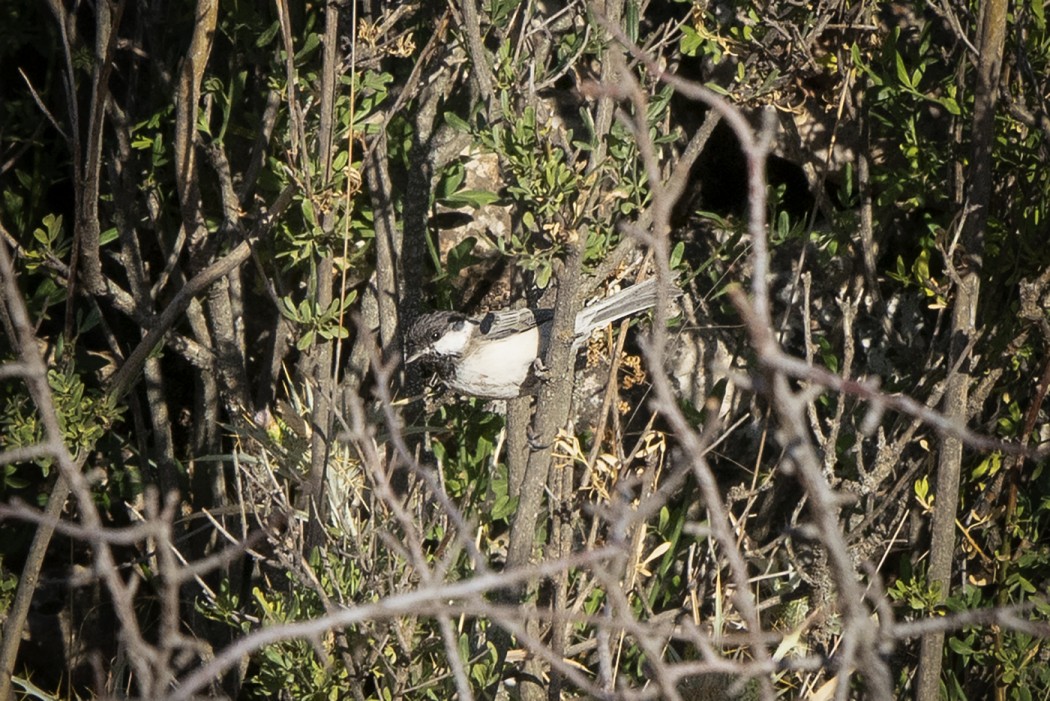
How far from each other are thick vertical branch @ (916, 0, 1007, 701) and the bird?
3.11 feet

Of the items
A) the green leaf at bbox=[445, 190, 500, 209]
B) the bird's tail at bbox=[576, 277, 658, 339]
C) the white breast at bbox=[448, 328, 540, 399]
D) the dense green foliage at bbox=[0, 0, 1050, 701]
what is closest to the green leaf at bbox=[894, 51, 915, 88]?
the dense green foliage at bbox=[0, 0, 1050, 701]

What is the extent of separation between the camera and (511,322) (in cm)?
388

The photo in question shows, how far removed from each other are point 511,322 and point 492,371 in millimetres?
249

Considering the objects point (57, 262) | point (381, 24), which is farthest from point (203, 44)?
point (57, 262)

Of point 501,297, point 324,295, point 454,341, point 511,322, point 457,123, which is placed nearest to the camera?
point 457,123

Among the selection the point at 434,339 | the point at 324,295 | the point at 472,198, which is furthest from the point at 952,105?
the point at 324,295

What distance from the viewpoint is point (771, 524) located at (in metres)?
4.27

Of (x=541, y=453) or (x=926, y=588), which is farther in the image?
(x=926, y=588)

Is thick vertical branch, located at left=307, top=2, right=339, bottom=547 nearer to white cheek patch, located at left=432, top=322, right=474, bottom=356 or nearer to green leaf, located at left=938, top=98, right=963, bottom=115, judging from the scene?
white cheek patch, located at left=432, top=322, right=474, bottom=356

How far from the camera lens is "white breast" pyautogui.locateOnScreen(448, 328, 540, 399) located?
12.1 ft

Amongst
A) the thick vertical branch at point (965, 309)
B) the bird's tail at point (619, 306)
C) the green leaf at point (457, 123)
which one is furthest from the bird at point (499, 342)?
the thick vertical branch at point (965, 309)

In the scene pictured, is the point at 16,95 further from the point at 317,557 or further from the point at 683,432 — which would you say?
Answer: the point at 683,432

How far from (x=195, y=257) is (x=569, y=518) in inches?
59.1

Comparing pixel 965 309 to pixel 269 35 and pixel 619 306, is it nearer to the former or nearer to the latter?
pixel 619 306
